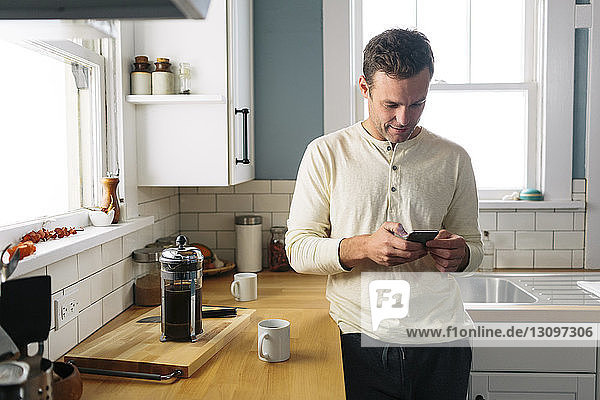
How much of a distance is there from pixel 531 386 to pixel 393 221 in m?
0.99

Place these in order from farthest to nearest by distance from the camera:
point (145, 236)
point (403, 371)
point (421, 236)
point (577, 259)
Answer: point (577, 259)
point (145, 236)
point (403, 371)
point (421, 236)

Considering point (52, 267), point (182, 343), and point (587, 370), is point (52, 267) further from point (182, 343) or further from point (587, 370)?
point (587, 370)

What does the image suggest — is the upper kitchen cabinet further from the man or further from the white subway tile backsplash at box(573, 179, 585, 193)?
the white subway tile backsplash at box(573, 179, 585, 193)

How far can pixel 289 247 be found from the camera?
2.01 m

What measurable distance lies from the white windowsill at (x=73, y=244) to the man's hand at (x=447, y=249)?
999mm

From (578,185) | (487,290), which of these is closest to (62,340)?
(487,290)

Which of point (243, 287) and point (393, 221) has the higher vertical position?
point (393, 221)

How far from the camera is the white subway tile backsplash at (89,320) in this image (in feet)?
6.47

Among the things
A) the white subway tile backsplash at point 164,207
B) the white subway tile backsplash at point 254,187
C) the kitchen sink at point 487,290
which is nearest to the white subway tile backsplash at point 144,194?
the white subway tile backsplash at point 164,207

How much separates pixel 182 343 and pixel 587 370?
1.54 m

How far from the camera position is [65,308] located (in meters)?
A: 1.85

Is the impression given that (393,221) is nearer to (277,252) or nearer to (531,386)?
(531,386)

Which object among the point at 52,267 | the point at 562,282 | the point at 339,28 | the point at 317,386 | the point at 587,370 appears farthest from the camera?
the point at 339,28

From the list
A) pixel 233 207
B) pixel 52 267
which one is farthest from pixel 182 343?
pixel 233 207
